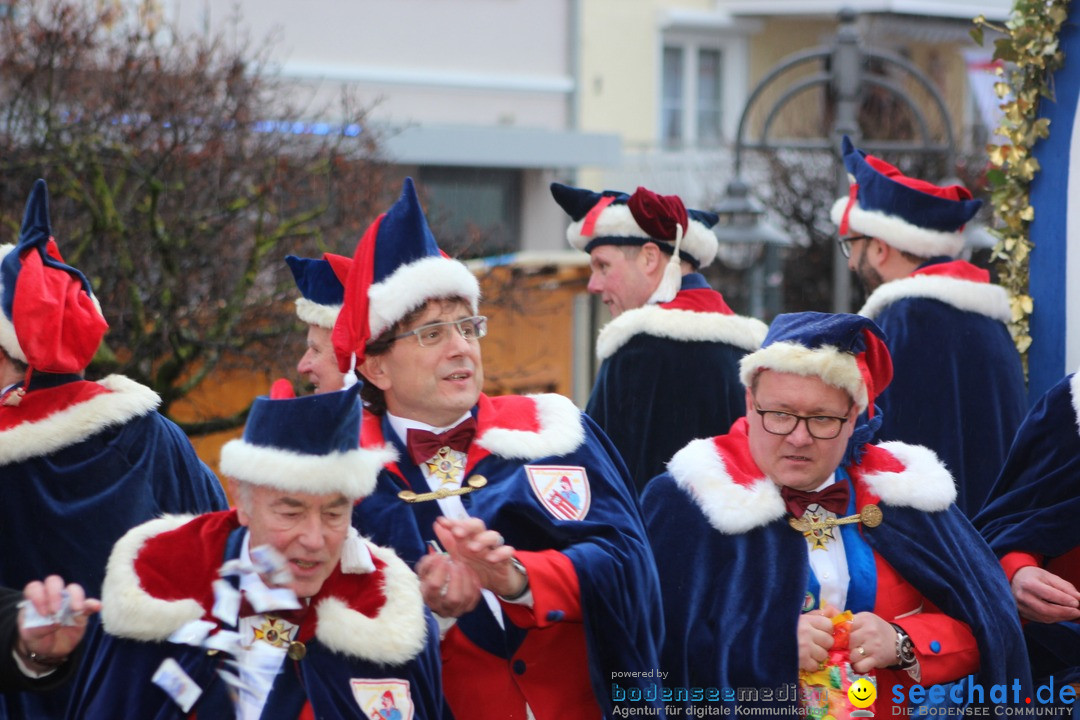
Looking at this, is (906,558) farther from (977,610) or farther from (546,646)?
(546,646)

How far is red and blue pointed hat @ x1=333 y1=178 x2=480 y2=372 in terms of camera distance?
4.35 meters

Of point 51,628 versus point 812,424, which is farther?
point 812,424

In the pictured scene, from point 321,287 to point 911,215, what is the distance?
9.19 ft

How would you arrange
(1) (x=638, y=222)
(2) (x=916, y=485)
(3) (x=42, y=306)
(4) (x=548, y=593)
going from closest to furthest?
1. (4) (x=548, y=593)
2. (2) (x=916, y=485)
3. (3) (x=42, y=306)
4. (1) (x=638, y=222)

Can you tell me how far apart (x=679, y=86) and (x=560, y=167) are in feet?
15.6

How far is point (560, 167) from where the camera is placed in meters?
22.6

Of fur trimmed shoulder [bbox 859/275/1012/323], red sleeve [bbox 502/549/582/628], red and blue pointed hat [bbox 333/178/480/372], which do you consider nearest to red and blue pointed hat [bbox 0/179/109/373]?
red and blue pointed hat [bbox 333/178/480/372]

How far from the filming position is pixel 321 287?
570 cm

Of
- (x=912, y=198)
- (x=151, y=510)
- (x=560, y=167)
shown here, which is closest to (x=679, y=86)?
(x=560, y=167)

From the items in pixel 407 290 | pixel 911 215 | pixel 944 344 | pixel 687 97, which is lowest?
pixel 944 344

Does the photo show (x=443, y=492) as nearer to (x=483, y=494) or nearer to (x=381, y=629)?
(x=483, y=494)

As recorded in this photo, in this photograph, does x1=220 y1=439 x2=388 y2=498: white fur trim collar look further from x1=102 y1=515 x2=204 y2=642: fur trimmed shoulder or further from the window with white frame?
the window with white frame

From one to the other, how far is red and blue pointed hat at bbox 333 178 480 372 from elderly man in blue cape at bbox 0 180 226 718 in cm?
109

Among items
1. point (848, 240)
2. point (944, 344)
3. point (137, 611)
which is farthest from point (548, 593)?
point (848, 240)
